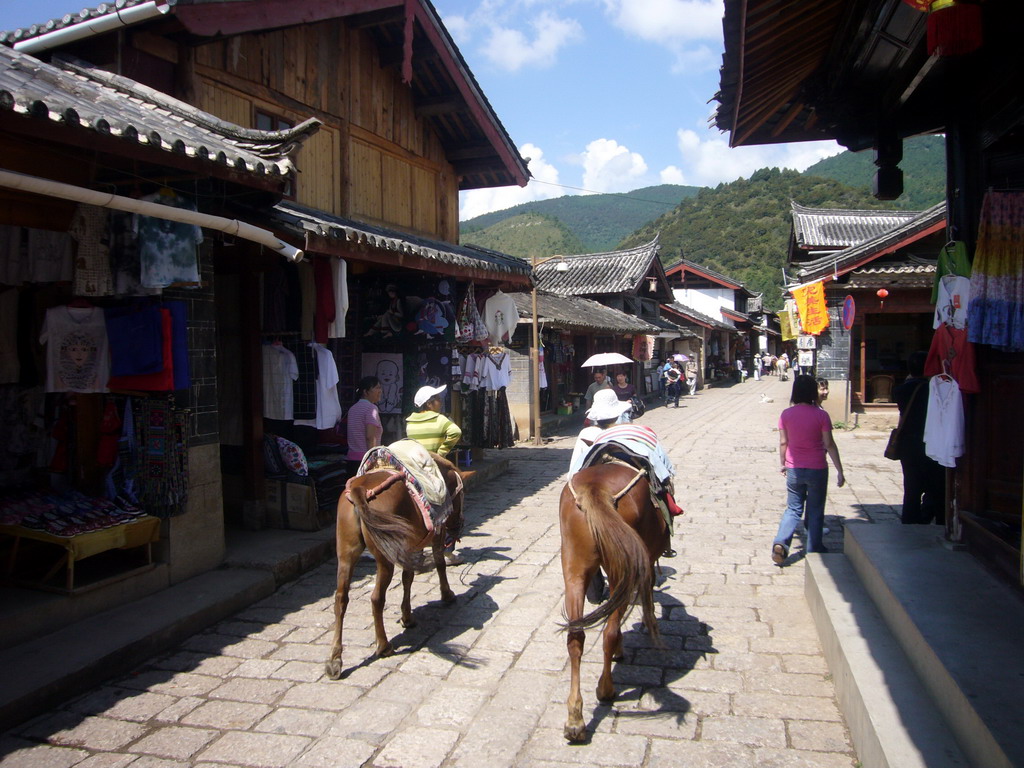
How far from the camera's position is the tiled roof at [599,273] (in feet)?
90.2

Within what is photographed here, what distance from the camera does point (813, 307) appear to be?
1683 centimetres

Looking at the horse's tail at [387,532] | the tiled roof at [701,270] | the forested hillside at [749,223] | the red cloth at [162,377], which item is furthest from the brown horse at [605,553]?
the forested hillside at [749,223]

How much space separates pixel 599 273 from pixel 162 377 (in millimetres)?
24617

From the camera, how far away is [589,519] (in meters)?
4.09

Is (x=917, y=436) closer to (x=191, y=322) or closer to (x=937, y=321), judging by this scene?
(x=937, y=321)

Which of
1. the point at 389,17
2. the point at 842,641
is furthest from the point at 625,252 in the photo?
the point at 842,641

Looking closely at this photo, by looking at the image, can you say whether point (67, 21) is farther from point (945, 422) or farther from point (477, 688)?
point (945, 422)

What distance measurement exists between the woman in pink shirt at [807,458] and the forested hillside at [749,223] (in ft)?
193

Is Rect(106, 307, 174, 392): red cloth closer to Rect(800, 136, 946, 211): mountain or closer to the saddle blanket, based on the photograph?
the saddle blanket

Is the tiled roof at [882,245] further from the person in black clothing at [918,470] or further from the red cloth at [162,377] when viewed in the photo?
the red cloth at [162,377]

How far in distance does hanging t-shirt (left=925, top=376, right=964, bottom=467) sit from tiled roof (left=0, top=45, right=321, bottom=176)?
560cm

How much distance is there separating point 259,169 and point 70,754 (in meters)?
4.24

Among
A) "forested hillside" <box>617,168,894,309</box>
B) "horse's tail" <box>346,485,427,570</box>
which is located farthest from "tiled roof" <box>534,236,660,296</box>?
"forested hillside" <box>617,168,894,309</box>

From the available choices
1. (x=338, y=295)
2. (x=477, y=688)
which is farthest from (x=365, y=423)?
(x=477, y=688)
